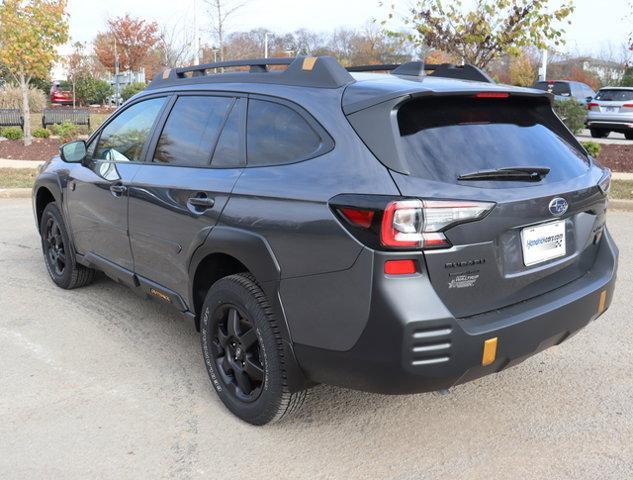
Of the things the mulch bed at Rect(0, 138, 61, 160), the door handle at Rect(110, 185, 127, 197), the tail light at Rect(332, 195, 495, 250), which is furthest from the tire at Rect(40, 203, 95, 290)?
the mulch bed at Rect(0, 138, 61, 160)

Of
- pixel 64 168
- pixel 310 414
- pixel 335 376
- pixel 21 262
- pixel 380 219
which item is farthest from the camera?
pixel 21 262

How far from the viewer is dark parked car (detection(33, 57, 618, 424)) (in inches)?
99.7

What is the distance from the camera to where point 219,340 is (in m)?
3.39

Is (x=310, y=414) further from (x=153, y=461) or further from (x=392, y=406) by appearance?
(x=153, y=461)

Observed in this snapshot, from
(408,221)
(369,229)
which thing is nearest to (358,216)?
(369,229)

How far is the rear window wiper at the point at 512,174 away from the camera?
268cm

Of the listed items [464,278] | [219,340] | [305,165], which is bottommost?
[219,340]

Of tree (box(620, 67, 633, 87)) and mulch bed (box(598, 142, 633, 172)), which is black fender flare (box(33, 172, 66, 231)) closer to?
mulch bed (box(598, 142, 633, 172))

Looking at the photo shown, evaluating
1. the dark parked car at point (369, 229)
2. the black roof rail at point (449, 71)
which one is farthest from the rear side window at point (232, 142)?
the black roof rail at point (449, 71)

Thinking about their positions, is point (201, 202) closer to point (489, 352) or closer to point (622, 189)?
point (489, 352)

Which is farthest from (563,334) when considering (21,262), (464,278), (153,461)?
(21,262)

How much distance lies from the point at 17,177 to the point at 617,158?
40.4 feet

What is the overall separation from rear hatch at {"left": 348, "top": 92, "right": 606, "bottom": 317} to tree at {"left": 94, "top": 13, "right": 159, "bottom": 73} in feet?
135

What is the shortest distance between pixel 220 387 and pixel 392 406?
Answer: 936 mm
